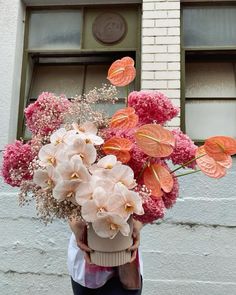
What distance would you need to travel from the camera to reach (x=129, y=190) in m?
1.80

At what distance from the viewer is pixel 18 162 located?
2010 mm

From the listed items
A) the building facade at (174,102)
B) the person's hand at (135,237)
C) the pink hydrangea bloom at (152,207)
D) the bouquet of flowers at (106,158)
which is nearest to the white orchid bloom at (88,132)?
the bouquet of flowers at (106,158)

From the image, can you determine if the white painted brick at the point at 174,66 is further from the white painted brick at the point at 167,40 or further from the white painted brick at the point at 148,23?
the white painted brick at the point at 148,23

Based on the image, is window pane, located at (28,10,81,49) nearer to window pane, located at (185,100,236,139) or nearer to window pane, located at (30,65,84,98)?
window pane, located at (30,65,84,98)

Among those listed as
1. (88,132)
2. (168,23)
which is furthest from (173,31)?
(88,132)

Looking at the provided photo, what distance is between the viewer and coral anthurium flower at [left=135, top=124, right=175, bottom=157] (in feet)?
6.17

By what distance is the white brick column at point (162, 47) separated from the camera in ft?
11.9

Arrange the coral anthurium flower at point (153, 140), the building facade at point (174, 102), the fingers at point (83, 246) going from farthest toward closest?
the building facade at point (174, 102) < the fingers at point (83, 246) < the coral anthurium flower at point (153, 140)

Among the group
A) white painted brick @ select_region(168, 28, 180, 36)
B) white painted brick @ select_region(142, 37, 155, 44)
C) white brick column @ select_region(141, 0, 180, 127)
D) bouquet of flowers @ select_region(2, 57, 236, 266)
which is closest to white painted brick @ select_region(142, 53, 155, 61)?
white brick column @ select_region(141, 0, 180, 127)

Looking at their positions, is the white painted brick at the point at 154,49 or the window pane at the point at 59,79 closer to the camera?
the white painted brick at the point at 154,49

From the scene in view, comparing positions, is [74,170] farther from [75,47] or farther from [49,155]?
[75,47]

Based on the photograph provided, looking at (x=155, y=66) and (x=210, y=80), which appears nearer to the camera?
(x=155, y=66)

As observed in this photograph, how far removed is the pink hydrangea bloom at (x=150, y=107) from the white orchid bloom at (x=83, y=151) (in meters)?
0.34

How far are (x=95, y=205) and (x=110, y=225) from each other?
0.11 meters
